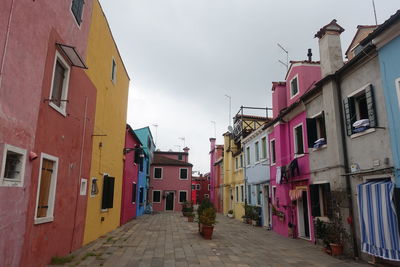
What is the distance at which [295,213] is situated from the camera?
12.2m

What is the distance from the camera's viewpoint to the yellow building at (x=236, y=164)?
70.4ft

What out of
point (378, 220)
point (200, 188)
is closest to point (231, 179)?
point (378, 220)

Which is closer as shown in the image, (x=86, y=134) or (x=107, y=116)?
(x=86, y=134)

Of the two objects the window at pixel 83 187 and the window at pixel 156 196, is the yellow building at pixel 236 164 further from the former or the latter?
the window at pixel 83 187

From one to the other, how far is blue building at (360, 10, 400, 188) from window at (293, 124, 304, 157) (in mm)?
5148

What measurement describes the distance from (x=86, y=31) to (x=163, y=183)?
25.4 m

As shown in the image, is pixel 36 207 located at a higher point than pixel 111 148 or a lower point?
lower

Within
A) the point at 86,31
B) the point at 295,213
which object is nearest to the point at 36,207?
the point at 86,31

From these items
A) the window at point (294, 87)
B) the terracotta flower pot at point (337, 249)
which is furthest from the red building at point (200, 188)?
the terracotta flower pot at point (337, 249)

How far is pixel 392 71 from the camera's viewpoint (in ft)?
22.1

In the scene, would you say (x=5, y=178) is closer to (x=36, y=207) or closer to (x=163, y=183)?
(x=36, y=207)

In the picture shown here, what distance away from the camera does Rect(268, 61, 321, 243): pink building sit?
11695mm

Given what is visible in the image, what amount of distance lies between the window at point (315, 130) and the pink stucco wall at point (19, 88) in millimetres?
8598

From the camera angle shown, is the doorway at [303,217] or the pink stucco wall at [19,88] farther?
the doorway at [303,217]
